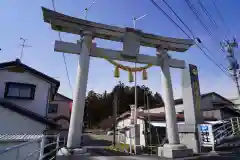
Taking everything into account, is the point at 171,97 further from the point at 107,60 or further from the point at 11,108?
the point at 11,108

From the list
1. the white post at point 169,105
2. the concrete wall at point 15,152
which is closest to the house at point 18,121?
the concrete wall at point 15,152

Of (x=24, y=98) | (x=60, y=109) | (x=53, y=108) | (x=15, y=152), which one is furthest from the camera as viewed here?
(x=60, y=109)

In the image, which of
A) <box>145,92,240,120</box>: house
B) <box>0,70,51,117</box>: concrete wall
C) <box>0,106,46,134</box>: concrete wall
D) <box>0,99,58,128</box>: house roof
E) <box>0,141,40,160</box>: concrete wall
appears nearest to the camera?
<box>0,141,40,160</box>: concrete wall

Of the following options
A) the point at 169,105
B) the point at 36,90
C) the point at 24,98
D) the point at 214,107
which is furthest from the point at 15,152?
the point at 214,107

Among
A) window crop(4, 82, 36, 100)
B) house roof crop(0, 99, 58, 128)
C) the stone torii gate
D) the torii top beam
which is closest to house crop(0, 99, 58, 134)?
house roof crop(0, 99, 58, 128)

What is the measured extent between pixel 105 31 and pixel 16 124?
9.69 meters

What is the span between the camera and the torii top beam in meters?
8.22

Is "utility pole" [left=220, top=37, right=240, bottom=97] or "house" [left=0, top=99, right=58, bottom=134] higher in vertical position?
"utility pole" [left=220, top=37, right=240, bottom=97]

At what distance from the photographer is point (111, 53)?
9289 millimetres

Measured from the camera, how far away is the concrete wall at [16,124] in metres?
12.2

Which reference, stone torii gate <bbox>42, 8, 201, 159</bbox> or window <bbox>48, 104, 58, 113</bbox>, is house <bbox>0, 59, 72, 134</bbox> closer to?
stone torii gate <bbox>42, 8, 201, 159</bbox>

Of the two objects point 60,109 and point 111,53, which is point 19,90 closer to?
point 111,53

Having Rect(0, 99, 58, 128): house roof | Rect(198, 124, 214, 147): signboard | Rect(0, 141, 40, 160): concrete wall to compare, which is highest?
Rect(0, 99, 58, 128): house roof

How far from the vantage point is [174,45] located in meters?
10.6
